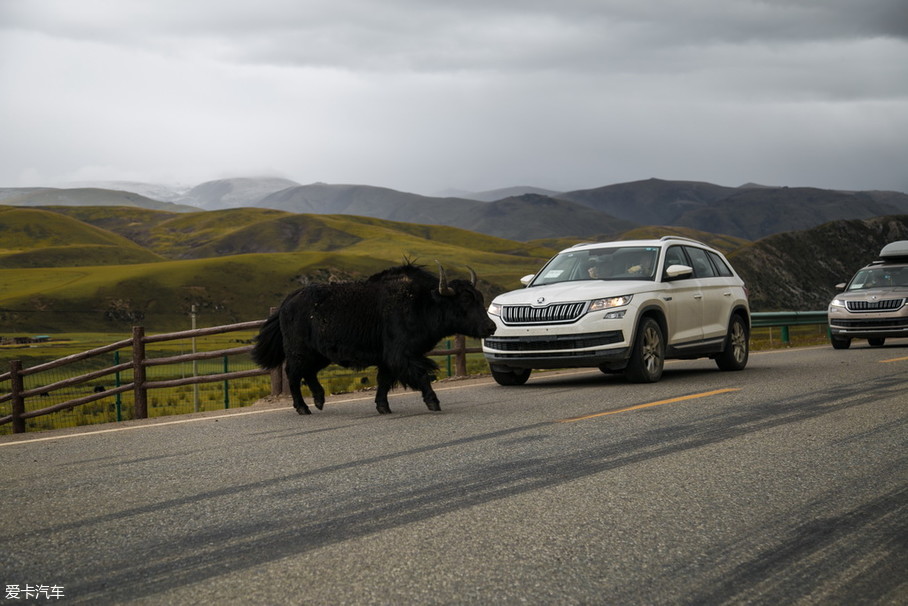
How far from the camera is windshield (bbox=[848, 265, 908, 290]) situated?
21891 millimetres

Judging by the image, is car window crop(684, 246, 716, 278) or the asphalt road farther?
car window crop(684, 246, 716, 278)

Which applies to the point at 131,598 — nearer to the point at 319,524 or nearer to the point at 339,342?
the point at 319,524

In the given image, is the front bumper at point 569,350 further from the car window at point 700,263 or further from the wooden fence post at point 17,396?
the wooden fence post at point 17,396

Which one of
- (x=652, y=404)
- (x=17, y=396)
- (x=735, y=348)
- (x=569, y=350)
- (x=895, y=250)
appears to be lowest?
(x=17, y=396)

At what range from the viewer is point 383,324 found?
1117 centimetres

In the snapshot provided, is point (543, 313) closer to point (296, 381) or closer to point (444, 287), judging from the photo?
point (444, 287)

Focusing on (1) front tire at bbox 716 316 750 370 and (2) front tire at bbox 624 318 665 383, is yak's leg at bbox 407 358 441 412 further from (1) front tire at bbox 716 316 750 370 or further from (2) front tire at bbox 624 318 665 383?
(1) front tire at bbox 716 316 750 370

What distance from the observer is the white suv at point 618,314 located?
12617mm

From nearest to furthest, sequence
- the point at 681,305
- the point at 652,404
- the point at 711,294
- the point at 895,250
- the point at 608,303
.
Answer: the point at 652,404 → the point at 608,303 → the point at 681,305 → the point at 711,294 → the point at 895,250

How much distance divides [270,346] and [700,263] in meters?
7.03

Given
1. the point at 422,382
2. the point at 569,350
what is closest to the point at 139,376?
the point at 422,382

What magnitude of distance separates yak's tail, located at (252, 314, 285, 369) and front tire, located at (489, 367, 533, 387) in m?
3.26

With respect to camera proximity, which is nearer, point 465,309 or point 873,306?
point 465,309

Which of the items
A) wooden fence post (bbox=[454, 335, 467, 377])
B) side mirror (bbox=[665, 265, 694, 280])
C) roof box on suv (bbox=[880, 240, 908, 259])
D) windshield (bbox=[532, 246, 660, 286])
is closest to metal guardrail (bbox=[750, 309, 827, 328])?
roof box on suv (bbox=[880, 240, 908, 259])
